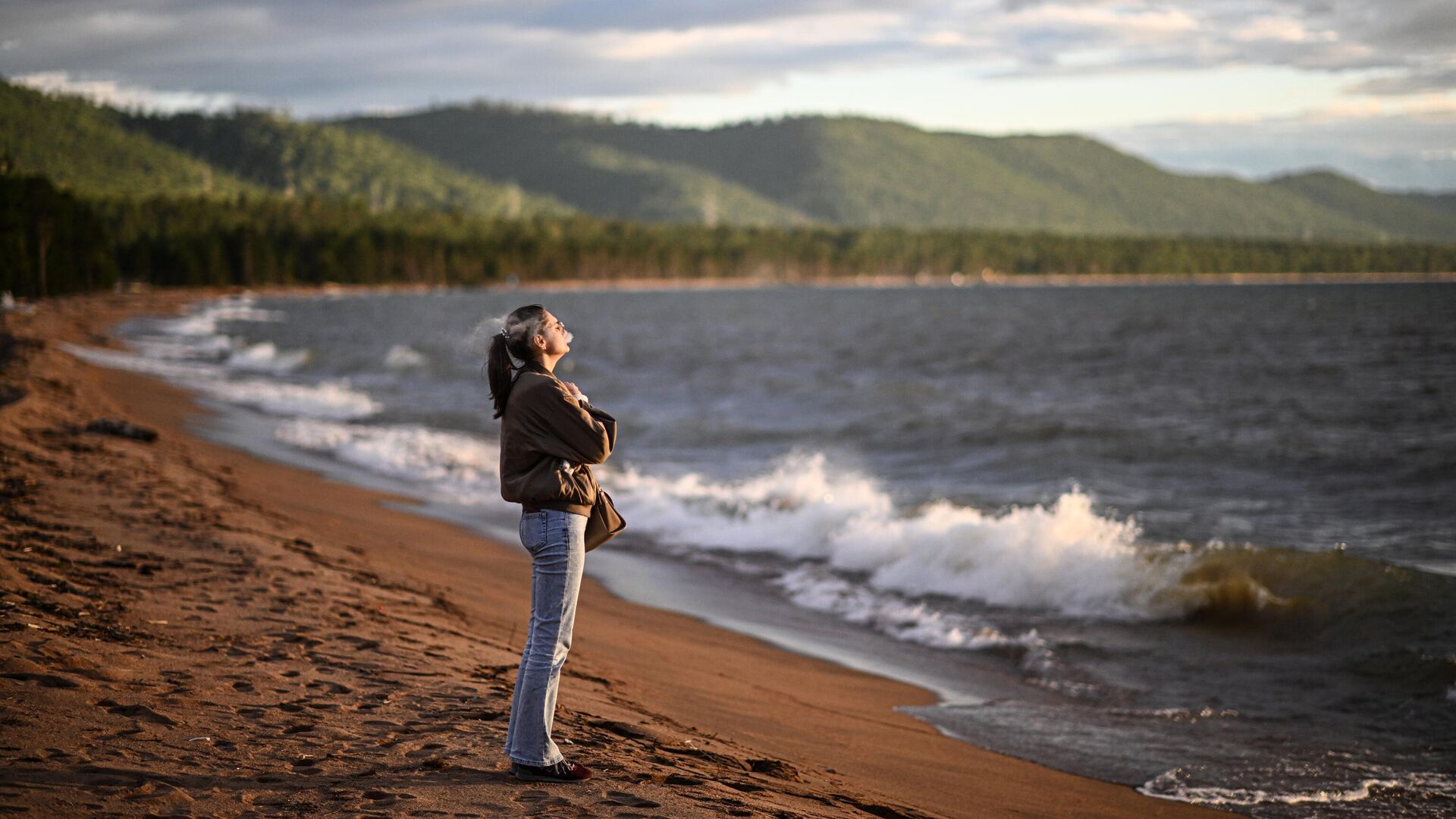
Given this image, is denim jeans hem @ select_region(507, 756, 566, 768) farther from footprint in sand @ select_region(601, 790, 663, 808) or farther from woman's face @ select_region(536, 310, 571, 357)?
woman's face @ select_region(536, 310, 571, 357)

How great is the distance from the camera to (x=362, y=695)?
6.02 m

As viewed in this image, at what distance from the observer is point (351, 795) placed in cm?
466

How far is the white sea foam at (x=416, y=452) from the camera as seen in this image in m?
17.4

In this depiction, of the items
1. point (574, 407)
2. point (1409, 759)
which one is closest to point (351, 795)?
point (574, 407)

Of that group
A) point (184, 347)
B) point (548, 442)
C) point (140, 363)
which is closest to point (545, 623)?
point (548, 442)

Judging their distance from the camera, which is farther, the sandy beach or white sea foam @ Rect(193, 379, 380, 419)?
white sea foam @ Rect(193, 379, 380, 419)

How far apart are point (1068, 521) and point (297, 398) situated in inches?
805

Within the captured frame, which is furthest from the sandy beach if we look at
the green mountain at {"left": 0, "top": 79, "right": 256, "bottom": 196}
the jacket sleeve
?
the green mountain at {"left": 0, "top": 79, "right": 256, "bottom": 196}

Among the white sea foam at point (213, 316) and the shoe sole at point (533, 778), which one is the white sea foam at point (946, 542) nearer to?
the shoe sole at point (533, 778)

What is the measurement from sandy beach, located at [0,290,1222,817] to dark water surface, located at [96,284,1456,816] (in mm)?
1010

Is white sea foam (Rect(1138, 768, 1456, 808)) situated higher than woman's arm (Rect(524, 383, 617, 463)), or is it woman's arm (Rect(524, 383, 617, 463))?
woman's arm (Rect(524, 383, 617, 463))

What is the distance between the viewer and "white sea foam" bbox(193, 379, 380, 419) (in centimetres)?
2575

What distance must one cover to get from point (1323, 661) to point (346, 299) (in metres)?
117

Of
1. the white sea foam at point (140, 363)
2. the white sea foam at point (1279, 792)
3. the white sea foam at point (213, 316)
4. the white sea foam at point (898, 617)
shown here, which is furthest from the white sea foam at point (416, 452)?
the white sea foam at point (213, 316)
